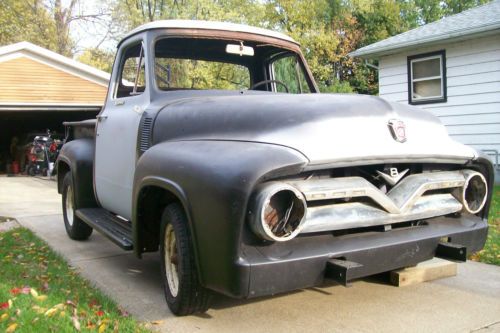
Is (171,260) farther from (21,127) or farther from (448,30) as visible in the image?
(21,127)

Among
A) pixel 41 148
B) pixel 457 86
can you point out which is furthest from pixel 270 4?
pixel 457 86

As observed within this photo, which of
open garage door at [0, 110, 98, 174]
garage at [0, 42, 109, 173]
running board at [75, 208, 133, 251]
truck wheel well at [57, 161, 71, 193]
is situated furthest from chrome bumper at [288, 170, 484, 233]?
open garage door at [0, 110, 98, 174]

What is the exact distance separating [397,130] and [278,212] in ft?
3.23

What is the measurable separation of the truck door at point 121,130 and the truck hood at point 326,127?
2.87ft

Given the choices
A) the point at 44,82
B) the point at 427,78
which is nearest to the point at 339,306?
the point at 427,78

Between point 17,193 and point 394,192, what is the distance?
37.1ft

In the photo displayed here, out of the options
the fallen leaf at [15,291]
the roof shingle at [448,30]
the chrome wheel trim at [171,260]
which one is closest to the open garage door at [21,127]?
the roof shingle at [448,30]

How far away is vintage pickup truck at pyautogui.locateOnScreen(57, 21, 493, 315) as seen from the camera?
8.79 ft

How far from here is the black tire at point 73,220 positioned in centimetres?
595

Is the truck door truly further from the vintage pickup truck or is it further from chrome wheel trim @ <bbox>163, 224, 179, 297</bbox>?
chrome wheel trim @ <bbox>163, 224, 179, 297</bbox>

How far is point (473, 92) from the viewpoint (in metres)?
10.8

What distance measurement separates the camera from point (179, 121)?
3.62 metres

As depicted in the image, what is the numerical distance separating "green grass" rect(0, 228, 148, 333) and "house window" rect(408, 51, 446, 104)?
30.3ft

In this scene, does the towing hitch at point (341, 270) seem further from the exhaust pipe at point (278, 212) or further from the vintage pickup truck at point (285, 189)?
the exhaust pipe at point (278, 212)
